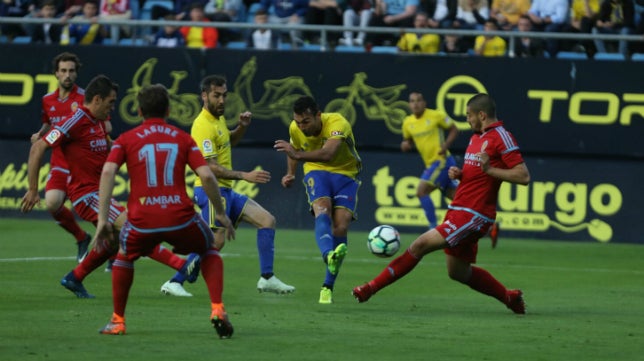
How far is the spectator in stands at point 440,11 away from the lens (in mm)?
22328

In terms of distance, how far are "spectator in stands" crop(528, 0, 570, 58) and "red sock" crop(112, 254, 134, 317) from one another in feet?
44.2

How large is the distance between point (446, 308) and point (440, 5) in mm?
11315

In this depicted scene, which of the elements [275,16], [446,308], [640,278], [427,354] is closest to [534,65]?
[275,16]

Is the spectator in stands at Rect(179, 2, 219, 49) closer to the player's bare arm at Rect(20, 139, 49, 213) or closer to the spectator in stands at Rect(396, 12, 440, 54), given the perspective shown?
the spectator in stands at Rect(396, 12, 440, 54)

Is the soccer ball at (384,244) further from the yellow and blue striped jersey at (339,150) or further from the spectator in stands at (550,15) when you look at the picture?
the spectator in stands at (550,15)

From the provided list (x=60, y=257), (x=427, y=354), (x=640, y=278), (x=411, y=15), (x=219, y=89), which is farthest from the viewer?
(x=411, y=15)

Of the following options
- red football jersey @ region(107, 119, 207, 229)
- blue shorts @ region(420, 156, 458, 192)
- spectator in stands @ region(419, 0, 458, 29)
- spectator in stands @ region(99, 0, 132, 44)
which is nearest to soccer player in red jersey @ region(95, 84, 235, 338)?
red football jersey @ region(107, 119, 207, 229)

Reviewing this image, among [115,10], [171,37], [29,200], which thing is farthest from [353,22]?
[29,200]

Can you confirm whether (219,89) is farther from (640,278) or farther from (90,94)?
(640,278)

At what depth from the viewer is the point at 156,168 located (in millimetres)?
9453

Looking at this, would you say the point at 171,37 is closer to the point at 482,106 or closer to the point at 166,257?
the point at 166,257

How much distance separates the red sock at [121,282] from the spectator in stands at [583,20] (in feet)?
43.1

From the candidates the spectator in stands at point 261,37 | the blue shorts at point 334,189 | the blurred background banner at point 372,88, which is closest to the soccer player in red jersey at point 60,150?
the blue shorts at point 334,189

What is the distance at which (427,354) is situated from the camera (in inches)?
356
